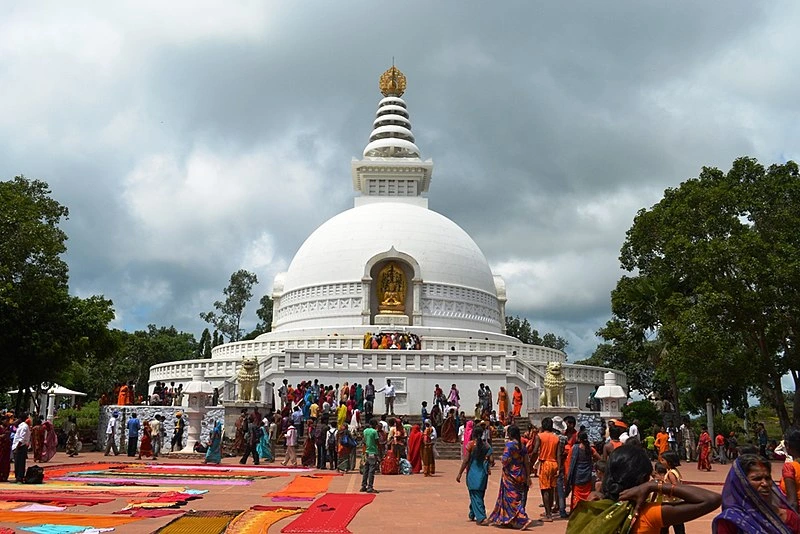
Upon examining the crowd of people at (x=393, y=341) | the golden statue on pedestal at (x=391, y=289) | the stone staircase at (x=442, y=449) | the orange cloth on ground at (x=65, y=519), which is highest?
the golden statue on pedestal at (x=391, y=289)

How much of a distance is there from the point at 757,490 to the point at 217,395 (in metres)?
26.5

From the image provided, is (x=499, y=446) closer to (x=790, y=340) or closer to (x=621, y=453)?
(x=790, y=340)

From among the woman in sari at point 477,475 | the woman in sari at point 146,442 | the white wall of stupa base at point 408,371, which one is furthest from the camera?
the white wall of stupa base at point 408,371

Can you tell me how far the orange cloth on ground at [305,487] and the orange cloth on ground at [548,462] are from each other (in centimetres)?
398

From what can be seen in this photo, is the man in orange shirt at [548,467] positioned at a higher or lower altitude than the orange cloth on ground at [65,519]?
higher

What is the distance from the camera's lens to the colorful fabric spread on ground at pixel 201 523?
28.4 feet

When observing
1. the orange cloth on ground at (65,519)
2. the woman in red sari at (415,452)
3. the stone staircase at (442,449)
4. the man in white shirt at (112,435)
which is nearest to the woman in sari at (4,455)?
the orange cloth on ground at (65,519)

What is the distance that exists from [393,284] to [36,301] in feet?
57.7

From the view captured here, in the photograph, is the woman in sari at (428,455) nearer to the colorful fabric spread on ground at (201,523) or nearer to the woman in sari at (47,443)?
the colorful fabric spread on ground at (201,523)

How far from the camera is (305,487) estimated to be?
1414 cm

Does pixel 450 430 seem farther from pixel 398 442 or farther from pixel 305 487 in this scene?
pixel 305 487

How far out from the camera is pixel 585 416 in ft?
83.9

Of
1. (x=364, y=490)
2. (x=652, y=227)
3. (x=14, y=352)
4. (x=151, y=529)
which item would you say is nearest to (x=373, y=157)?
(x=652, y=227)

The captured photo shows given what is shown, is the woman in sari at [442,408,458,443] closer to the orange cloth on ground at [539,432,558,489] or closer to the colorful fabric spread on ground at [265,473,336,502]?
the colorful fabric spread on ground at [265,473,336,502]
